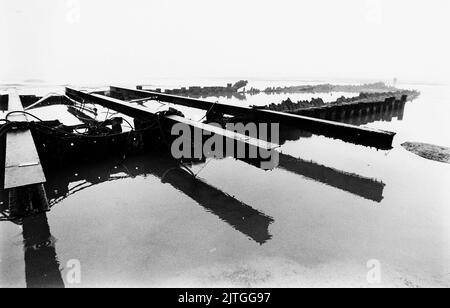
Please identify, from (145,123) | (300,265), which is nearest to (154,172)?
(145,123)

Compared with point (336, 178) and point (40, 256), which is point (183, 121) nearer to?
point (40, 256)

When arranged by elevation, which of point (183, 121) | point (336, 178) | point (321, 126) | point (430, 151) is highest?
point (183, 121)

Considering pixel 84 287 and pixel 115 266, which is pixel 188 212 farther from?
pixel 84 287

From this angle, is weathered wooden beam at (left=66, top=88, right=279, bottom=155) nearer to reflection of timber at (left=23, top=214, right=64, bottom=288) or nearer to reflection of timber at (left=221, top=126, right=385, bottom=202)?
reflection of timber at (left=221, top=126, right=385, bottom=202)

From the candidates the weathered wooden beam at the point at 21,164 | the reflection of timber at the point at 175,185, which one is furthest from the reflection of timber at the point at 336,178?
the weathered wooden beam at the point at 21,164

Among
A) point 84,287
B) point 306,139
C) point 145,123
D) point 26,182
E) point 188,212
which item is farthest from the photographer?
point 306,139

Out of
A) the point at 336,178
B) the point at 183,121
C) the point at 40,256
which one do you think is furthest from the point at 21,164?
the point at 336,178

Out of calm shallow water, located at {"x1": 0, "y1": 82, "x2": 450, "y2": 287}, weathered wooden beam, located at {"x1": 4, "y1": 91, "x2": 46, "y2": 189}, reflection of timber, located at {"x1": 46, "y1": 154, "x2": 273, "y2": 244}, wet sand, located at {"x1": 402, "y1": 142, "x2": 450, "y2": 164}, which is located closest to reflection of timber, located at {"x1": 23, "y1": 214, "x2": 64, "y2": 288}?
calm shallow water, located at {"x1": 0, "y1": 82, "x2": 450, "y2": 287}

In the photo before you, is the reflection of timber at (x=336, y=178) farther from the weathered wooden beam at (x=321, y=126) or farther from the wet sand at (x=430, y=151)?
the wet sand at (x=430, y=151)
